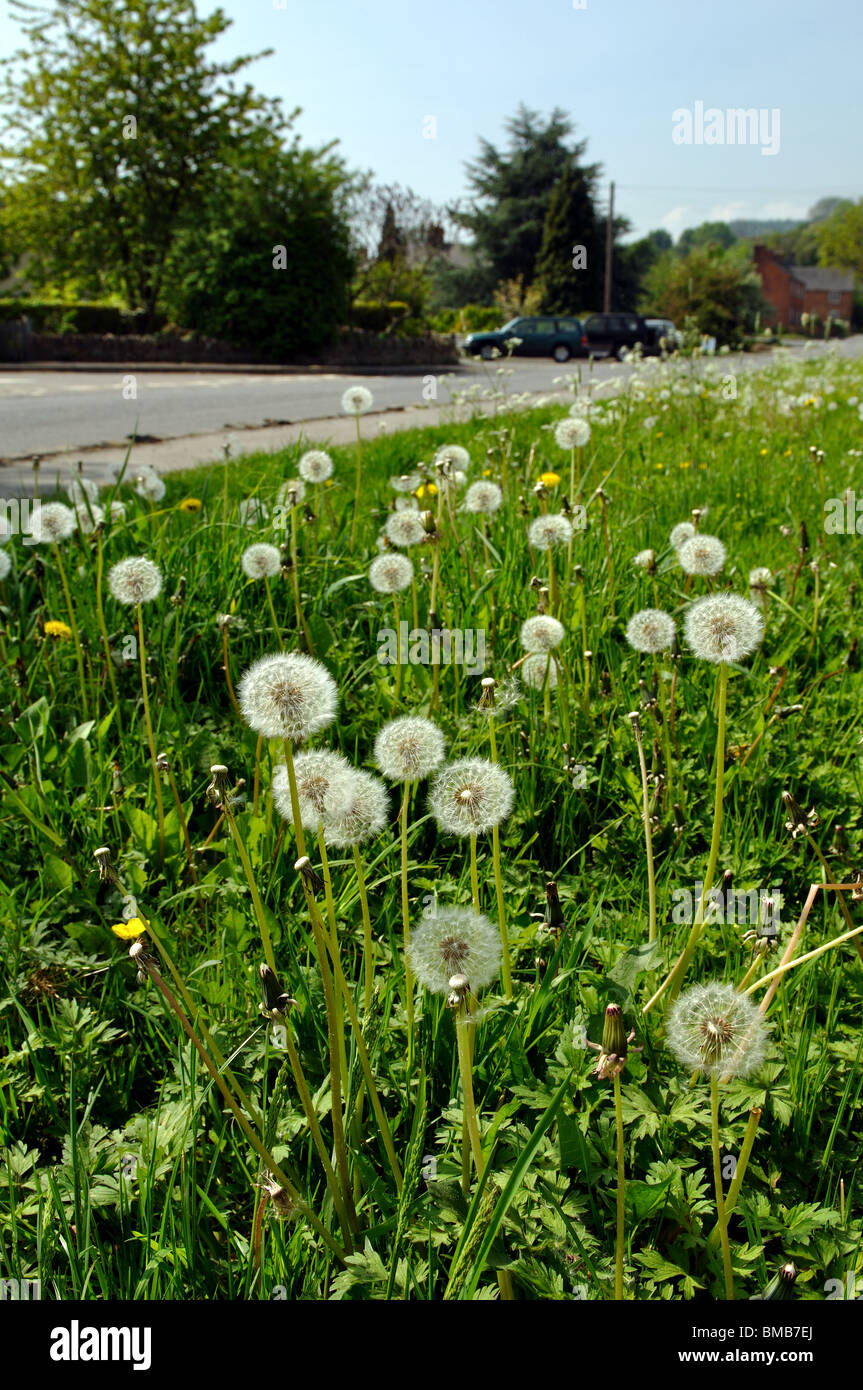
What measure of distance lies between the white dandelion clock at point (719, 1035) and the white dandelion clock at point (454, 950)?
24 centimetres

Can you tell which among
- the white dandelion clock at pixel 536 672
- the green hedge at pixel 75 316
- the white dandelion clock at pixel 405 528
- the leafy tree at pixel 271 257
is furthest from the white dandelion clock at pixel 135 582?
the green hedge at pixel 75 316

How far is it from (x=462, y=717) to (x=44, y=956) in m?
1.25

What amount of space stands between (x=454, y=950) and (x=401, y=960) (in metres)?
0.59

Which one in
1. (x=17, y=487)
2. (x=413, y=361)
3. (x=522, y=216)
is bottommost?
(x=17, y=487)

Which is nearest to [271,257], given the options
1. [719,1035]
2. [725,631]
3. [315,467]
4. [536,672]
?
[315,467]

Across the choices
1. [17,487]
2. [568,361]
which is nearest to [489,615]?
[17,487]

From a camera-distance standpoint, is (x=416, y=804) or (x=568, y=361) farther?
(x=568, y=361)

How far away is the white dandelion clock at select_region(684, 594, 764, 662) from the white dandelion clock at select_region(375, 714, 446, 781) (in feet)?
1.63

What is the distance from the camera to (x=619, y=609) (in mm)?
3391

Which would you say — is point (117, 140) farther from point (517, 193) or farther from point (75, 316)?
point (517, 193)

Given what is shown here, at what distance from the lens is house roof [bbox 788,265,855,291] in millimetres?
106562

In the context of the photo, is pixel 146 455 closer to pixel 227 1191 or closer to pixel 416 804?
pixel 416 804

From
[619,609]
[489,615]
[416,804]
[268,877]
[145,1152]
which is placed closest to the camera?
[145,1152]

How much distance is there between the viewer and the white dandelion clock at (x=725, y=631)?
163 cm
